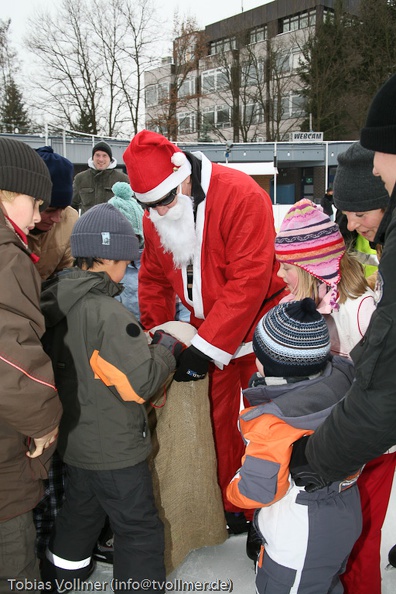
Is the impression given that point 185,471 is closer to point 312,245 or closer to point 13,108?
point 312,245

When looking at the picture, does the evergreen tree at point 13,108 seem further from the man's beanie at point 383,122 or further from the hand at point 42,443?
the man's beanie at point 383,122

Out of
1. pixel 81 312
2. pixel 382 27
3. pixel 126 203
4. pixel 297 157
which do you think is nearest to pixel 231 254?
pixel 81 312

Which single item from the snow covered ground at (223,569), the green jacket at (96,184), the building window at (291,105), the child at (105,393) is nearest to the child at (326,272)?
the child at (105,393)

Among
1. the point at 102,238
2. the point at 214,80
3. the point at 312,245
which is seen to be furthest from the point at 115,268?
the point at 214,80

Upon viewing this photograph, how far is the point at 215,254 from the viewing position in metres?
2.28

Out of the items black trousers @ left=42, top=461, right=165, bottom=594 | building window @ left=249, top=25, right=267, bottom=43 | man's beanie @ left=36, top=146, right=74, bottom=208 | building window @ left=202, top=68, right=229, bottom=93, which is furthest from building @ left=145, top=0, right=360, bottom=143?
black trousers @ left=42, top=461, right=165, bottom=594

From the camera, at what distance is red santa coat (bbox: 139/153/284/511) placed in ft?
7.07

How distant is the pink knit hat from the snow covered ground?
1222 millimetres

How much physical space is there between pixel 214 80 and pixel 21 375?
35.7 meters

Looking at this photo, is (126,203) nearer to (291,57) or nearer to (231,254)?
(231,254)

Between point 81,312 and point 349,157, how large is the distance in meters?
1.11

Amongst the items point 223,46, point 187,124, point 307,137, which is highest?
point 223,46

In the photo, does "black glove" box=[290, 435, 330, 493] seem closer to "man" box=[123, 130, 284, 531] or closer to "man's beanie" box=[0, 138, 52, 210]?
"man" box=[123, 130, 284, 531]

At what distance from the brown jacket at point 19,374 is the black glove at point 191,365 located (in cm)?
61
